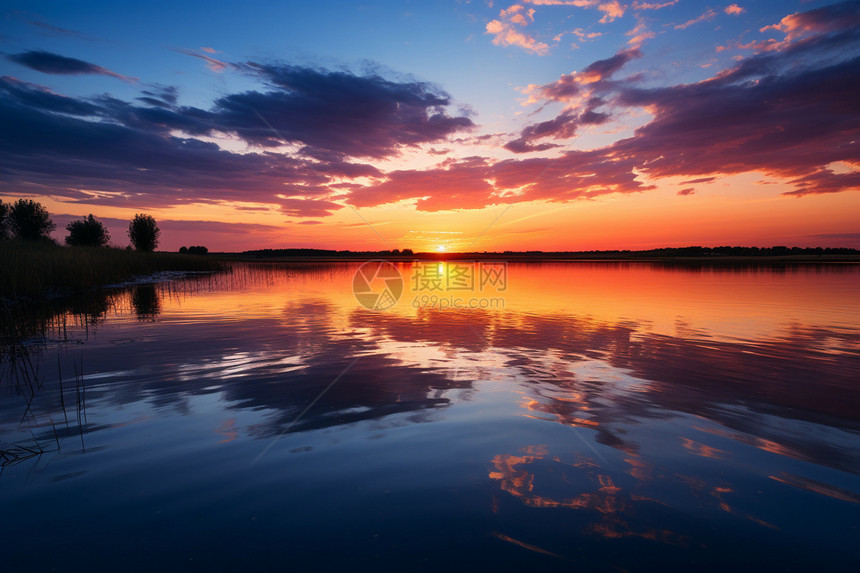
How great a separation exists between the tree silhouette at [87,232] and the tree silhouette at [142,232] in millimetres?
11440

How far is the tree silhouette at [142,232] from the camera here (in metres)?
114

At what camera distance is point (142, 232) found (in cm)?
11419

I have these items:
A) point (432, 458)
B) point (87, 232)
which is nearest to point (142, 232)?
point (87, 232)

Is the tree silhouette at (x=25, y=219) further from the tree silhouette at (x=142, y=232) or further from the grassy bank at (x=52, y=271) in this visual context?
the grassy bank at (x=52, y=271)

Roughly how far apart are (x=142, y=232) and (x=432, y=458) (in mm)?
136247

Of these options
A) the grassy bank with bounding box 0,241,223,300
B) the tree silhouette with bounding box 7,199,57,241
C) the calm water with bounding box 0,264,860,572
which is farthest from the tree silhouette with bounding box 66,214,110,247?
the calm water with bounding box 0,264,860,572

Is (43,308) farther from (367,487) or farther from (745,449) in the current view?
(745,449)

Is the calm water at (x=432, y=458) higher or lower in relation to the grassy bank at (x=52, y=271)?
lower

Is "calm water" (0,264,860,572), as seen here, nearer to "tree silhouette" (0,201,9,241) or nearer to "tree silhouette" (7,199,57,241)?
"tree silhouette" (0,201,9,241)

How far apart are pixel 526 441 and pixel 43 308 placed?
24.4m

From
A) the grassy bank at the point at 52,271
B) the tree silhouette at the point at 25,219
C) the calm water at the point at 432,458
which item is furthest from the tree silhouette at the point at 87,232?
the calm water at the point at 432,458

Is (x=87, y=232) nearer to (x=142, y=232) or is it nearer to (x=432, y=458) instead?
(x=142, y=232)

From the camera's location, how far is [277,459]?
5.29 meters

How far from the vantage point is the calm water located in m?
3.66
